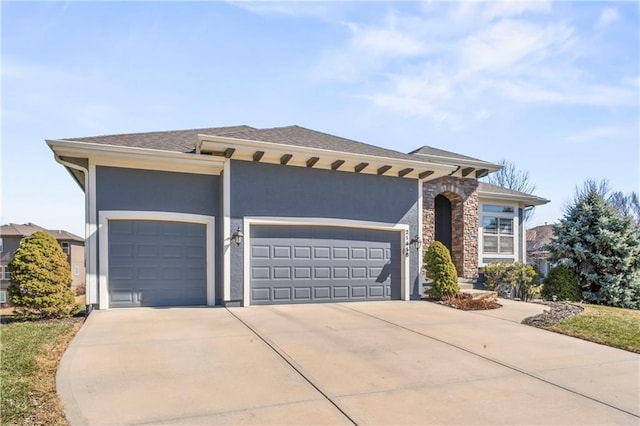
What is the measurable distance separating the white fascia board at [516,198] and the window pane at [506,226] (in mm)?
866

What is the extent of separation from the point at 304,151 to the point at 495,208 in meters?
9.73

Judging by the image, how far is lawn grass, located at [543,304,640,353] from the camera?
6457 millimetres

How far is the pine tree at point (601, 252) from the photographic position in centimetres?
1298

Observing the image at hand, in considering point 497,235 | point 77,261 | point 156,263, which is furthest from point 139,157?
point 77,261

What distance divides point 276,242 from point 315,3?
216 inches

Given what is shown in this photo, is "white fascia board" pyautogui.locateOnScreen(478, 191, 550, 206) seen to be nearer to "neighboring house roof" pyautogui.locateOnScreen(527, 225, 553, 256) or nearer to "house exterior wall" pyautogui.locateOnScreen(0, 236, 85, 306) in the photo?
"neighboring house roof" pyautogui.locateOnScreen(527, 225, 553, 256)

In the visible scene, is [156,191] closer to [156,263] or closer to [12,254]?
[156,263]

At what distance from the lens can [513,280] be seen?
1266 centimetres

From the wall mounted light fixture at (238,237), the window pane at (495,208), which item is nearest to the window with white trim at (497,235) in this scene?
the window pane at (495,208)

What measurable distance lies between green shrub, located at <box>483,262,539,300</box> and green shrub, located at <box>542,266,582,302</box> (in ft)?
1.38

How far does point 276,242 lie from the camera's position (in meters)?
10.1

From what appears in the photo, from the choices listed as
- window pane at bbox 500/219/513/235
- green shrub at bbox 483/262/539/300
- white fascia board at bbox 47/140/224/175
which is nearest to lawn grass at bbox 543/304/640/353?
green shrub at bbox 483/262/539/300

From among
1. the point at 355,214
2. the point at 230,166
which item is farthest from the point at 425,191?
the point at 230,166

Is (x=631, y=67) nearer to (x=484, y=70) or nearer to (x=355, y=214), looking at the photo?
(x=484, y=70)
